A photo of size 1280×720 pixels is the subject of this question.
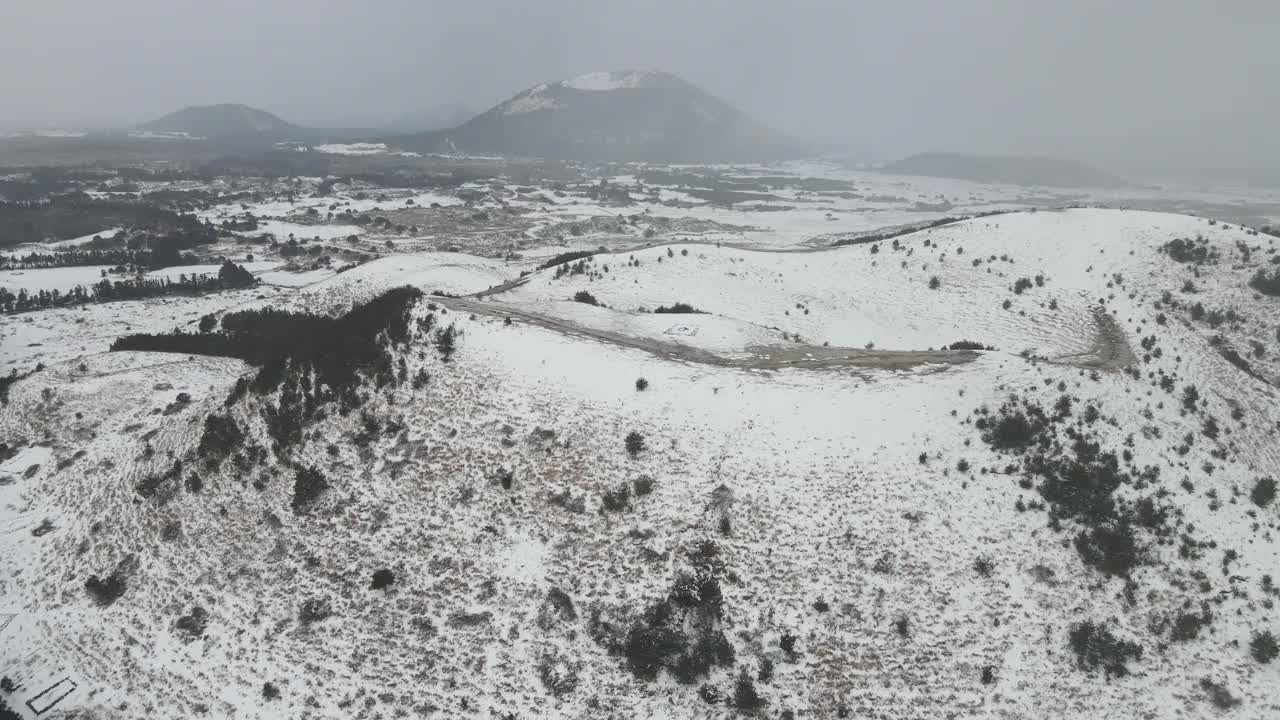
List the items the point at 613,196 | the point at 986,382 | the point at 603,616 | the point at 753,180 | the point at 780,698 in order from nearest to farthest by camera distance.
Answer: the point at 780,698 → the point at 603,616 → the point at 986,382 → the point at 613,196 → the point at 753,180

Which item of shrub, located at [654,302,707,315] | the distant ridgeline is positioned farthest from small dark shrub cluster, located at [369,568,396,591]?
the distant ridgeline

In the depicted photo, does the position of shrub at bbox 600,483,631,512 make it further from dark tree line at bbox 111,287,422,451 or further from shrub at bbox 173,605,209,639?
shrub at bbox 173,605,209,639

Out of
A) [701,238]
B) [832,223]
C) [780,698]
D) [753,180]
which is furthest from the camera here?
[753,180]

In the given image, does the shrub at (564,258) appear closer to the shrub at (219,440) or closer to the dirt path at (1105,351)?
the shrub at (219,440)

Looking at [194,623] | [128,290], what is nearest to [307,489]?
[194,623]

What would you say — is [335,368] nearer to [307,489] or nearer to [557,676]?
[307,489]

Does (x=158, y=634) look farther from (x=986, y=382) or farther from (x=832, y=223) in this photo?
(x=832, y=223)

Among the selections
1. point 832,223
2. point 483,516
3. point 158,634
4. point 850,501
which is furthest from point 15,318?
point 832,223

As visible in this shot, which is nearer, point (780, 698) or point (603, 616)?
point (780, 698)
